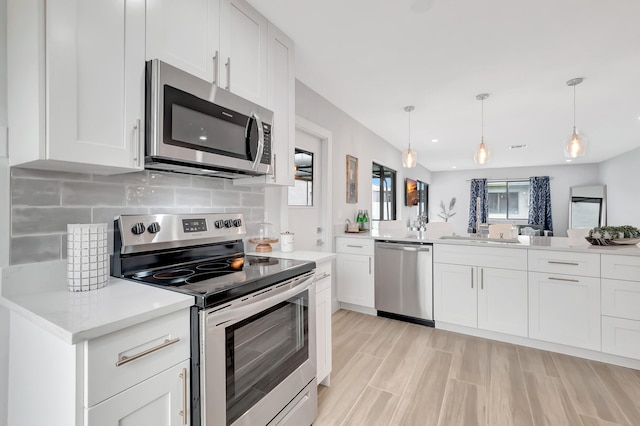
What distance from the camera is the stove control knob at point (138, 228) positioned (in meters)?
1.38

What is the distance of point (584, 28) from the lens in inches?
81.1

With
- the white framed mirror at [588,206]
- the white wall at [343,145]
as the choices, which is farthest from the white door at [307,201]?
the white framed mirror at [588,206]

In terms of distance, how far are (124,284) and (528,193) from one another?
10380 millimetres

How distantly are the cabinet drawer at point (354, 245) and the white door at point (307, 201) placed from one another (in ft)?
0.98

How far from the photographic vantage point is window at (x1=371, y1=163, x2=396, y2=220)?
17.0ft

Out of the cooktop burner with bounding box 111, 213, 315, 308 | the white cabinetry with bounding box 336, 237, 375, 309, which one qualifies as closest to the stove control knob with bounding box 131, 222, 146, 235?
the cooktop burner with bounding box 111, 213, 315, 308

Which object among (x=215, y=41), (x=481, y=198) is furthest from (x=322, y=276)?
(x=481, y=198)

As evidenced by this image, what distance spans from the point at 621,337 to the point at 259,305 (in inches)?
111

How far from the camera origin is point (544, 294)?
2.55 m

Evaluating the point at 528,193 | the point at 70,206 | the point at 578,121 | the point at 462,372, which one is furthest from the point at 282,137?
the point at 528,193

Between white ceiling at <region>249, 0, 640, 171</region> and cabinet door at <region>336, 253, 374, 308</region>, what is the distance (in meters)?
1.89

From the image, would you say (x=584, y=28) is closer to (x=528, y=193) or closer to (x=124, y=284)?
(x=124, y=284)

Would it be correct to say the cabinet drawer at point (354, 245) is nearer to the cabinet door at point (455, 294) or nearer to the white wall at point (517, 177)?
the cabinet door at point (455, 294)

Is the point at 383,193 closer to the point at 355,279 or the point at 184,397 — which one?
the point at 355,279
